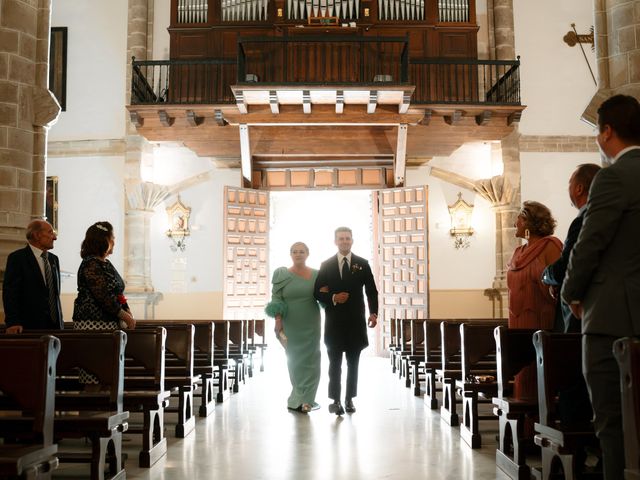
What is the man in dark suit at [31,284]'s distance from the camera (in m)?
5.39

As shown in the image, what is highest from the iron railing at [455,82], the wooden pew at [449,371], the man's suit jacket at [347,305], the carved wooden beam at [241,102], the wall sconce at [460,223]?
the iron railing at [455,82]

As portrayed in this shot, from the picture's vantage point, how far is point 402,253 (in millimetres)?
14742

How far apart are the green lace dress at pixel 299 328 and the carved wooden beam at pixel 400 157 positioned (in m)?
6.89

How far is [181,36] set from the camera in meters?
15.0

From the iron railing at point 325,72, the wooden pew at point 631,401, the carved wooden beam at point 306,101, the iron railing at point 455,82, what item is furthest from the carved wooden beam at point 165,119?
the wooden pew at point 631,401

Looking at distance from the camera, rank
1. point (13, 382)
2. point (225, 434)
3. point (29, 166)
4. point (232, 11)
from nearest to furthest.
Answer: point (13, 382)
point (225, 434)
point (29, 166)
point (232, 11)

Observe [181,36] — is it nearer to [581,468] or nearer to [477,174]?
[477,174]

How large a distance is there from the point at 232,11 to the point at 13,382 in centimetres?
1314

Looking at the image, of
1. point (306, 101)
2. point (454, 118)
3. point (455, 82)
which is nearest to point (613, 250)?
point (306, 101)

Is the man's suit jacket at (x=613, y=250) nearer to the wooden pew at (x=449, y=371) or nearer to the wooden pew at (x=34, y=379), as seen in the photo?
the wooden pew at (x=34, y=379)

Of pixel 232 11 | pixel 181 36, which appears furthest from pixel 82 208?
pixel 232 11

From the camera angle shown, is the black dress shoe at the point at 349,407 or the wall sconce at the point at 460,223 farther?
the wall sconce at the point at 460,223

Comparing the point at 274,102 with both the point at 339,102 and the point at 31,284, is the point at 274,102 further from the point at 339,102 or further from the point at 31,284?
the point at 31,284

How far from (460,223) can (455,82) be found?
135 inches
